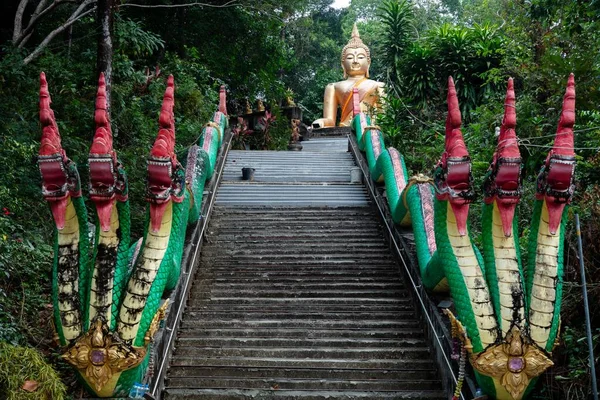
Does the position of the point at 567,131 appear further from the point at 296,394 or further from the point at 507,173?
the point at 296,394

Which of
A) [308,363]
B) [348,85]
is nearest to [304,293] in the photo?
[308,363]

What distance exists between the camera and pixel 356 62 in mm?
20359

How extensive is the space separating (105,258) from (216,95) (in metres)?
10.8

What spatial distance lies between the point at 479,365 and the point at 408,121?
9.38 metres

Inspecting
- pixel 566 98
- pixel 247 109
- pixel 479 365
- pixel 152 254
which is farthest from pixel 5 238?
pixel 247 109

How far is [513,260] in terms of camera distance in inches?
206

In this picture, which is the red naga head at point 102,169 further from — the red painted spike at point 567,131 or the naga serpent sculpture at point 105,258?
the red painted spike at point 567,131

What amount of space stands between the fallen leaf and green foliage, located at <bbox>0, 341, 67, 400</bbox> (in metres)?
0.01

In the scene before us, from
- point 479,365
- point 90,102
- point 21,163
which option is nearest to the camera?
point 479,365

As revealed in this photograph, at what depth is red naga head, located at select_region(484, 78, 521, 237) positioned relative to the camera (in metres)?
5.05

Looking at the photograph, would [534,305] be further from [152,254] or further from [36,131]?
[36,131]

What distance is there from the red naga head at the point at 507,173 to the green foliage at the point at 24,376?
373 centimetres

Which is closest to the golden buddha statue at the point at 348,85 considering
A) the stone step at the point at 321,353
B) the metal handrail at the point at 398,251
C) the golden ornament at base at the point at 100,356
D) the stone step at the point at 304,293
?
the metal handrail at the point at 398,251

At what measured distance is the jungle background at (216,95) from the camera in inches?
249
